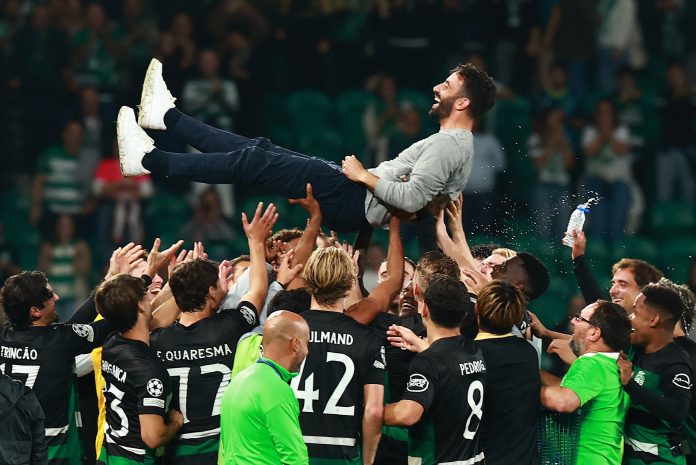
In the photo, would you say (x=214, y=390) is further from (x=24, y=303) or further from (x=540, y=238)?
(x=540, y=238)

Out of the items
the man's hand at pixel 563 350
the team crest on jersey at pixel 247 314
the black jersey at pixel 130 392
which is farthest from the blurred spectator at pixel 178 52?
the man's hand at pixel 563 350

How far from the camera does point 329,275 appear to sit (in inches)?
211

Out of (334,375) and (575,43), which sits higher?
(575,43)

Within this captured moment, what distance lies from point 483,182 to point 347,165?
5.91m

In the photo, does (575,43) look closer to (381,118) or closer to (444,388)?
(381,118)

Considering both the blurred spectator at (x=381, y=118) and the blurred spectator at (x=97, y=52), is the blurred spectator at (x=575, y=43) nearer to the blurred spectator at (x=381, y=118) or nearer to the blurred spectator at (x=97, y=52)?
the blurred spectator at (x=381, y=118)

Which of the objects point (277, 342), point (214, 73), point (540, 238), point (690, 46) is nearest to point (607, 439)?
point (277, 342)

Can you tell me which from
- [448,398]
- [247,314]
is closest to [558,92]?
[247,314]

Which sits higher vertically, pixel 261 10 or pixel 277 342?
pixel 261 10

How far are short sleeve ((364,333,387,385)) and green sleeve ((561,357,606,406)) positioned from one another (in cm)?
90

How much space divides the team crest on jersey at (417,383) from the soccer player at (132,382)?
1.20m

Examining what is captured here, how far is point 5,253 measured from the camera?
12469 millimetres

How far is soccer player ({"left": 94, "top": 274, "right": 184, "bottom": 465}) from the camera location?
Answer: 5520mm

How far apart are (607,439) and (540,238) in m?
6.54
